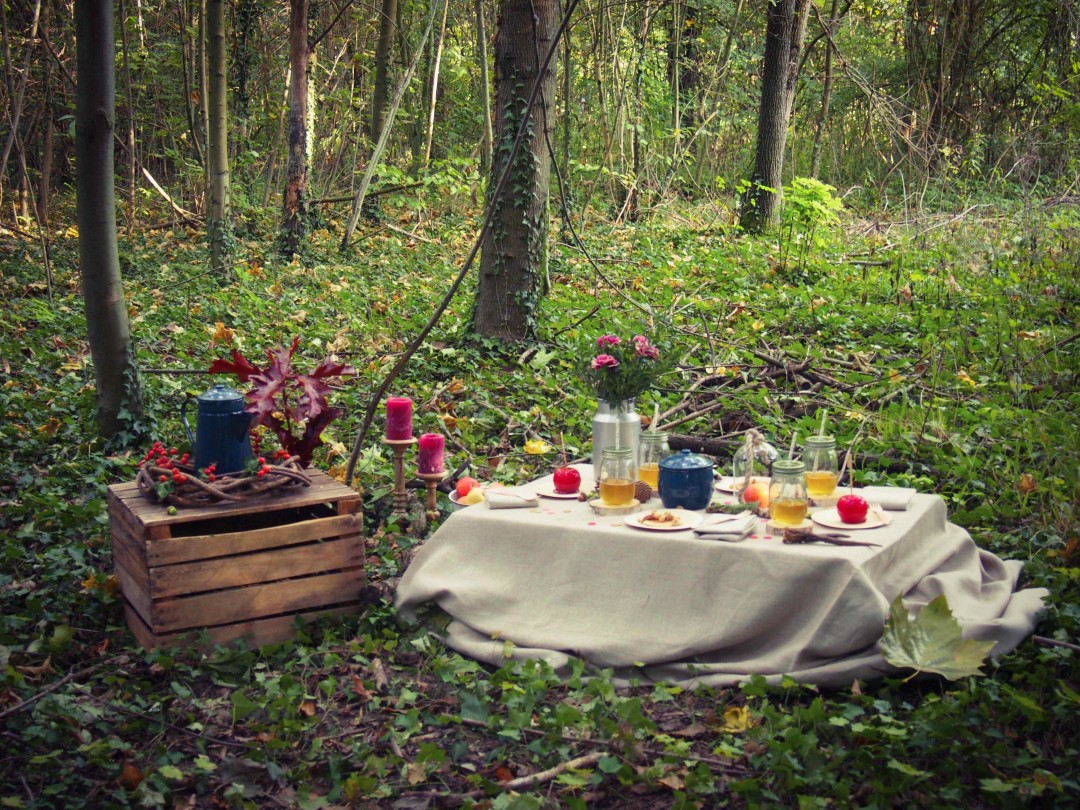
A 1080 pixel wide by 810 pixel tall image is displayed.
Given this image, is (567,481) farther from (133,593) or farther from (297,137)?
(297,137)

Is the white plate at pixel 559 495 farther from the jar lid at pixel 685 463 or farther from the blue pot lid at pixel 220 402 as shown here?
the blue pot lid at pixel 220 402

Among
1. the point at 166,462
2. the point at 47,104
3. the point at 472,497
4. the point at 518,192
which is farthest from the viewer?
the point at 47,104

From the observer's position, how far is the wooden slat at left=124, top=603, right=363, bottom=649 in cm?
334

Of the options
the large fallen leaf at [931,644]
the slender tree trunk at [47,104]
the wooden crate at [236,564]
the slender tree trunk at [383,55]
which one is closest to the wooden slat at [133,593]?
the wooden crate at [236,564]

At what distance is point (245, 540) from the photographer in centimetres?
343

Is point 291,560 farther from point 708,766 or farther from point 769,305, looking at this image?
point 769,305

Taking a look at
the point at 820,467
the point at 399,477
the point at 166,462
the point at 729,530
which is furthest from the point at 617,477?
the point at 166,462

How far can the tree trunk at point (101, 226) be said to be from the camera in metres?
4.88

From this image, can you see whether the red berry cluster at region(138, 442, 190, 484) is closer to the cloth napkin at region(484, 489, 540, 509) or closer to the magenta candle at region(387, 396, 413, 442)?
the magenta candle at region(387, 396, 413, 442)

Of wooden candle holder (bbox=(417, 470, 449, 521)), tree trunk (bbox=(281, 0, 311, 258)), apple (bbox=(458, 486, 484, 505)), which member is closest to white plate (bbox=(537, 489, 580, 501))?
apple (bbox=(458, 486, 484, 505))

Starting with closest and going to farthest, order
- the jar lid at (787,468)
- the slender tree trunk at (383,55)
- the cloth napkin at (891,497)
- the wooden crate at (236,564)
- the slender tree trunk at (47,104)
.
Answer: the jar lid at (787,468) → the wooden crate at (236,564) → the cloth napkin at (891,497) → the slender tree trunk at (47,104) → the slender tree trunk at (383,55)

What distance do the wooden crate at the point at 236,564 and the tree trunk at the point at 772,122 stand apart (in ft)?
30.9

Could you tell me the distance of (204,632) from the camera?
3.35 meters

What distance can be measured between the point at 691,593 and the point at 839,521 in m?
0.54
